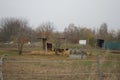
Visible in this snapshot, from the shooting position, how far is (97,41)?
49219 millimetres

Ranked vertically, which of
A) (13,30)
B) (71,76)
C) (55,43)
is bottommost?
(71,76)

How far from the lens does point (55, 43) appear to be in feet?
99.1

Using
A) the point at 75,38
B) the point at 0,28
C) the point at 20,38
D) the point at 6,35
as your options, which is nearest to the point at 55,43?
the point at 20,38

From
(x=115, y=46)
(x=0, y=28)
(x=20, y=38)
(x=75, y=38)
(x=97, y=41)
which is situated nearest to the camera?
(x=20, y=38)

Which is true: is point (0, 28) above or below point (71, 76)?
above

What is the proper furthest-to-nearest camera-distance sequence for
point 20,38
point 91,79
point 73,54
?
point 20,38, point 73,54, point 91,79

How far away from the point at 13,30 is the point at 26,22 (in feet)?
29.8

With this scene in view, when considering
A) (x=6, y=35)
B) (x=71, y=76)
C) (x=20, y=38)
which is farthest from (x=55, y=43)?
(x=6, y=35)

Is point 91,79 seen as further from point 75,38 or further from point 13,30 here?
point 13,30

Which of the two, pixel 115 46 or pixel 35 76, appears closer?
pixel 35 76

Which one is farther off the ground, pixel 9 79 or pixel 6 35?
pixel 6 35

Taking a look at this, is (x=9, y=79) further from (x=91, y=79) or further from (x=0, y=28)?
(x=0, y=28)

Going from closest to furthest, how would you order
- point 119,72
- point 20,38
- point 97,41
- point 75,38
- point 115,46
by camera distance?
point 119,72
point 20,38
point 115,46
point 97,41
point 75,38

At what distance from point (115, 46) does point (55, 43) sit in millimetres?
17234
